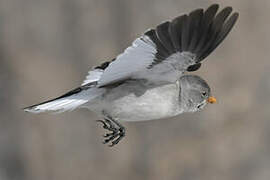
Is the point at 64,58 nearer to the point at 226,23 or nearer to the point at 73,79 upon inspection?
the point at 73,79

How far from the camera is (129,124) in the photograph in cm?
902

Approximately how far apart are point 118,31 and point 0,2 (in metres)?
1.61

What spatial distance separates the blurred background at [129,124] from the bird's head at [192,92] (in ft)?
11.2

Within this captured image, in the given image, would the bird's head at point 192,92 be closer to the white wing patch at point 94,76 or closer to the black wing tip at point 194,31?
the black wing tip at point 194,31

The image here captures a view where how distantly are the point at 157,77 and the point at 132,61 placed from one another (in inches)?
14.8

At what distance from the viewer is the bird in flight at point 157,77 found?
15.1 feet

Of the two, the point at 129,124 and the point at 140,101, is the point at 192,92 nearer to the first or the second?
the point at 140,101

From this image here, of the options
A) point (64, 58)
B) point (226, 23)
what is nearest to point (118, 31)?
point (64, 58)

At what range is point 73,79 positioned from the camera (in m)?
9.14

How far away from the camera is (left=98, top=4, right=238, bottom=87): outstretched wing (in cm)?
459

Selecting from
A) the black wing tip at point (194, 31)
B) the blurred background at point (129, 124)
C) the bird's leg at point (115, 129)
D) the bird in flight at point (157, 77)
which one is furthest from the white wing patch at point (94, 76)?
the blurred background at point (129, 124)

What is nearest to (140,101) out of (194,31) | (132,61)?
(132,61)

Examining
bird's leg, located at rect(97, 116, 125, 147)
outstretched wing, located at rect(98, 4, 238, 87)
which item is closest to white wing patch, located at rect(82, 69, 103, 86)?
bird's leg, located at rect(97, 116, 125, 147)

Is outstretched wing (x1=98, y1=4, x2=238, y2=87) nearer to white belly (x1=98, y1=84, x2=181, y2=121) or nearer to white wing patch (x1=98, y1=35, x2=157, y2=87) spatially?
white wing patch (x1=98, y1=35, x2=157, y2=87)
